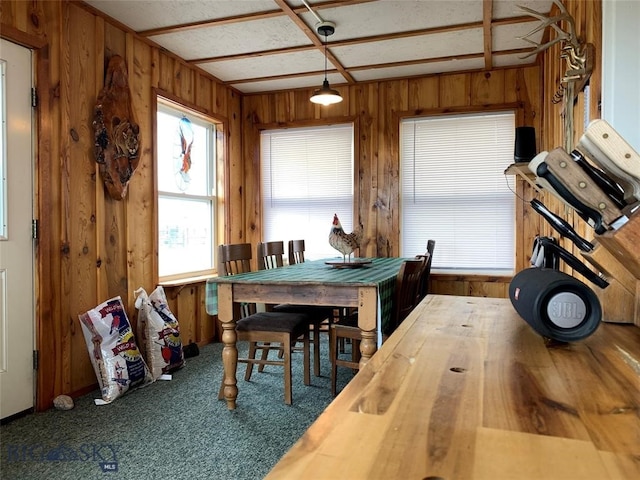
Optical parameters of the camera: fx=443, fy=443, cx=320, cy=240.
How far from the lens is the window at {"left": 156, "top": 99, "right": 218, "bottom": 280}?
3.87m

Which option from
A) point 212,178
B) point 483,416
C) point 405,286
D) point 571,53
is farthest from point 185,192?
point 483,416

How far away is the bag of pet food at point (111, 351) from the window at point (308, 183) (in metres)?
2.18

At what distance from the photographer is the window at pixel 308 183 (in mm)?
4660

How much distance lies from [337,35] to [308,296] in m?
2.12

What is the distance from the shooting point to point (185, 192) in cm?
417

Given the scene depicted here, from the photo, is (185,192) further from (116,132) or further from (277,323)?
(277,323)

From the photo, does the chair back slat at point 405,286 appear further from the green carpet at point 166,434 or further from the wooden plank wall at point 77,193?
the wooden plank wall at point 77,193

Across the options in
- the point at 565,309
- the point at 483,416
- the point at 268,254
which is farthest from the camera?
the point at 268,254

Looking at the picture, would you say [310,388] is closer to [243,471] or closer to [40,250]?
[243,471]

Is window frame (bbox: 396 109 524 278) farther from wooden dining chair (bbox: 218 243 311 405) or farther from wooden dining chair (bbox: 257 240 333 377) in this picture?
wooden dining chair (bbox: 218 243 311 405)

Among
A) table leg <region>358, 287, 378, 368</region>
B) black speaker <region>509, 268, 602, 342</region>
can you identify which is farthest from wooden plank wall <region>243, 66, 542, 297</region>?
black speaker <region>509, 268, 602, 342</region>

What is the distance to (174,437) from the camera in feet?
7.43

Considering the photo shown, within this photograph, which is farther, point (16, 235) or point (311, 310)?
point (311, 310)

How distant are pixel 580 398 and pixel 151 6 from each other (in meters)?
3.27
